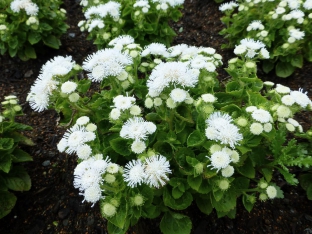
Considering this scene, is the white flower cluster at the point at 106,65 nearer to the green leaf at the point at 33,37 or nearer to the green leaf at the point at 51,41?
the green leaf at the point at 33,37

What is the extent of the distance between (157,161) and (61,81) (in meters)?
0.96

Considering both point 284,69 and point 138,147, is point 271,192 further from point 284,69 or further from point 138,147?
point 284,69

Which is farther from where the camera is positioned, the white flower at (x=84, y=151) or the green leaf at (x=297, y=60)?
the green leaf at (x=297, y=60)

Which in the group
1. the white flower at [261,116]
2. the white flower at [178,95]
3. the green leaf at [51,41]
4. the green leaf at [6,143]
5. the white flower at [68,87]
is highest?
the white flower at [68,87]

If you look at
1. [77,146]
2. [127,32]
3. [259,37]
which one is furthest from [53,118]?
[259,37]

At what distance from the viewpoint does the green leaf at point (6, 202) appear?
9.07ft

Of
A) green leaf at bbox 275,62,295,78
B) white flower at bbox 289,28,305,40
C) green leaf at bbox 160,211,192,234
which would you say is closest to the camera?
green leaf at bbox 160,211,192,234

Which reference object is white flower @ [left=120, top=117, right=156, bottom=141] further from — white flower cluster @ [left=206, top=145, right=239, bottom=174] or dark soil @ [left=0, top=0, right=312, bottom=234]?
dark soil @ [left=0, top=0, right=312, bottom=234]

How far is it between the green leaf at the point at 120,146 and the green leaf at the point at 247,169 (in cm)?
86

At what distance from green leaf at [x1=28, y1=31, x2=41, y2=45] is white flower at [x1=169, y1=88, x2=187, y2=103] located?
9.39 ft

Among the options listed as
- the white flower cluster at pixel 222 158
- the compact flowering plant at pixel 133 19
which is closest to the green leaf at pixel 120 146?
the white flower cluster at pixel 222 158

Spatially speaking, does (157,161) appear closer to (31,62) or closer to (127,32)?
(127,32)

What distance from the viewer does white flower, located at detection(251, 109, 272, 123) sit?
1.94 m

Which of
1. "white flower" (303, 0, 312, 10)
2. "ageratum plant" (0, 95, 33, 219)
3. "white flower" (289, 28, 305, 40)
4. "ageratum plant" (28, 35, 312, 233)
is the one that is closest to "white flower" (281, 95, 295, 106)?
"ageratum plant" (28, 35, 312, 233)
